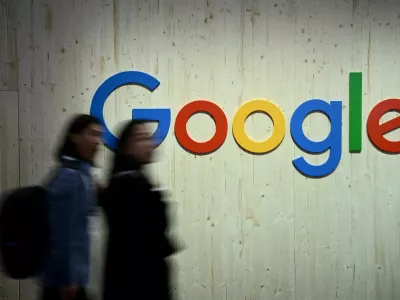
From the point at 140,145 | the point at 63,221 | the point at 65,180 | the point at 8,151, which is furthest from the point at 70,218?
the point at 8,151

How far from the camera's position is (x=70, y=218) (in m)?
2.32

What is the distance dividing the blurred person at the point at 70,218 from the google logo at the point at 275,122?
121cm

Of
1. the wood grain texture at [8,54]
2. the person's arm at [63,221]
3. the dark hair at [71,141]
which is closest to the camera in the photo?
the person's arm at [63,221]

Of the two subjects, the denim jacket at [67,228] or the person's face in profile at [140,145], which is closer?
the denim jacket at [67,228]

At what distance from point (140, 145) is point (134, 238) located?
19.2 inches

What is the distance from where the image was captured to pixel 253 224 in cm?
375

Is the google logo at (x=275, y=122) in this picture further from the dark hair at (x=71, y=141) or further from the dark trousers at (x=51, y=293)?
the dark trousers at (x=51, y=293)

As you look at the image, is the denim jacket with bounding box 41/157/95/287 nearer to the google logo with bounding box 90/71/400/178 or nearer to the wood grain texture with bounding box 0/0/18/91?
the google logo with bounding box 90/71/400/178

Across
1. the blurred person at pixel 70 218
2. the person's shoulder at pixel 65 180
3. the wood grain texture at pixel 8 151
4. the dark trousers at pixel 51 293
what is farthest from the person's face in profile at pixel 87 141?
the wood grain texture at pixel 8 151

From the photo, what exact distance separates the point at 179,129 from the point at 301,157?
0.99 m

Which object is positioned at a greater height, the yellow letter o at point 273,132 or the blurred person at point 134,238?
the yellow letter o at point 273,132

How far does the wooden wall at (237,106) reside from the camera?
365 centimetres

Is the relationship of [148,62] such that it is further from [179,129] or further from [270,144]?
[270,144]

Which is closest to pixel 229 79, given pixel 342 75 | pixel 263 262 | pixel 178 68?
pixel 178 68
